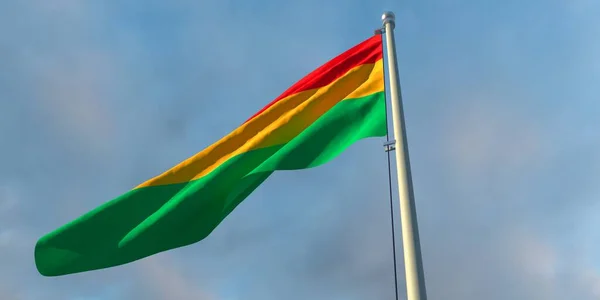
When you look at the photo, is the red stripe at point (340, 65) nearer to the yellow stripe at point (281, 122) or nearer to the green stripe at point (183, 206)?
the yellow stripe at point (281, 122)

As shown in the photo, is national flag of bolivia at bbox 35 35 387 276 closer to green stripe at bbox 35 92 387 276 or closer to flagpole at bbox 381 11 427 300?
green stripe at bbox 35 92 387 276

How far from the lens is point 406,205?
11.3 metres

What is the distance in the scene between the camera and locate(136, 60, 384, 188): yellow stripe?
46.8 feet

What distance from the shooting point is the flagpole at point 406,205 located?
10.4 m

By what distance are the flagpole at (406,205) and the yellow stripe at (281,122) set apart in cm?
114

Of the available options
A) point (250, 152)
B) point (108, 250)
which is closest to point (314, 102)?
point (250, 152)

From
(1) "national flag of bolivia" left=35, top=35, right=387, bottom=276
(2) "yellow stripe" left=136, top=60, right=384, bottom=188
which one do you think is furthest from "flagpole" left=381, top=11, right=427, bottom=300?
(2) "yellow stripe" left=136, top=60, right=384, bottom=188

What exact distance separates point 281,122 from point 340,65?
2.29 m

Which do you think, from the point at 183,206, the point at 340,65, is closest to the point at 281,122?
the point at 340,65

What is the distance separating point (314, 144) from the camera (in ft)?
45.1

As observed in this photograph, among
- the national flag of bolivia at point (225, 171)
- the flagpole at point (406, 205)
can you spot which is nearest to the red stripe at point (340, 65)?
the national flag of bolivia at point (225, 171)

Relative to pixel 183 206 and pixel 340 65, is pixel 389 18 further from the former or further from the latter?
pixel 183 206

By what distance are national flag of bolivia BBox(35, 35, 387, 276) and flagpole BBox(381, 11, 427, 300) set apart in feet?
2.12

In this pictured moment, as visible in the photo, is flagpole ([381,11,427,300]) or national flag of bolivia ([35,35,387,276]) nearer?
flagpole ([381,11,427,300])
